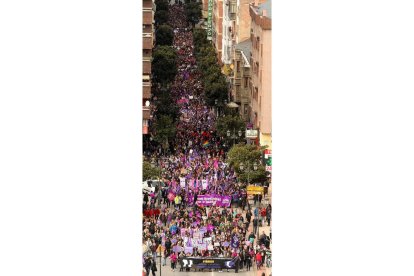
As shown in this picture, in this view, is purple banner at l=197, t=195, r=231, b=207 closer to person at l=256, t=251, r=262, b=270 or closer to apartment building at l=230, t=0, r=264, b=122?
person at l=256, t=251, r=262, b=270

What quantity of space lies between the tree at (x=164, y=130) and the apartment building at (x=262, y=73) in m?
5.26

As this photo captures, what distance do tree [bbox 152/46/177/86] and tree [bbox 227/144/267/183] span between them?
42152mm

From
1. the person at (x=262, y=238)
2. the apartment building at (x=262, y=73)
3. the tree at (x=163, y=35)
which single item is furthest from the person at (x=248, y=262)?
the tree at (x=163, y=35)

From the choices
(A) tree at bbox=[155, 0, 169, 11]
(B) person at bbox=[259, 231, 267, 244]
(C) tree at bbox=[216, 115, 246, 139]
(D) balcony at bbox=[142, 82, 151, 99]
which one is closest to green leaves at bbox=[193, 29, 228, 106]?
(C) tree at bbox=[216, 115, 246, 139]

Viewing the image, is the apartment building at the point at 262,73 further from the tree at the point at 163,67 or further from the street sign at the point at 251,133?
the tree at the point at 163,67

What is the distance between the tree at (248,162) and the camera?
98500mm

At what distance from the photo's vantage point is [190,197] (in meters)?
95.6

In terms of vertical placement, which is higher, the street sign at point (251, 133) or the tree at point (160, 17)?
the tree at point (160, 17)

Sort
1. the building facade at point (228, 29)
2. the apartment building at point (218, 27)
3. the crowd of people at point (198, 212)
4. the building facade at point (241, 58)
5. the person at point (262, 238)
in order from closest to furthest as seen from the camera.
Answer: the crowd of people at point (198, 212) < the person at point (262, 238) < the building facade at point (241, 58) < the building facade at point (228, 29) < the apartment building at point (218, 27)

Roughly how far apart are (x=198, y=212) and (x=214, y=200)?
2144mm

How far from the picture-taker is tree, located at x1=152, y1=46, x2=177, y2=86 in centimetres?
14525

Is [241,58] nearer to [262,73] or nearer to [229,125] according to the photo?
[229,125]
